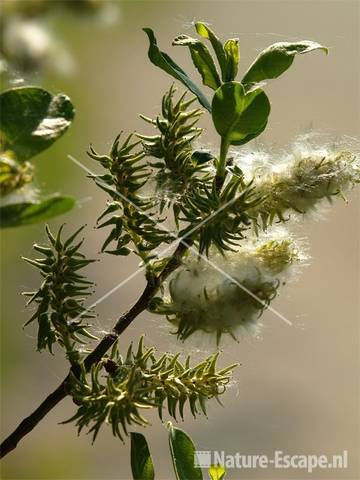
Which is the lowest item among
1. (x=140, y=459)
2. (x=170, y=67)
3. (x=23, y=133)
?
(x=140, y=459)

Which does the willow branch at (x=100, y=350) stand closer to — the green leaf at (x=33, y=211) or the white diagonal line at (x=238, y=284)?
the white diagonal line at (x=238, y=284)

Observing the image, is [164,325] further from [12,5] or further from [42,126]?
[12,5]

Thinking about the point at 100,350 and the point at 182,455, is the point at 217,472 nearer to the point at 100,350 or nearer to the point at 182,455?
the point at 182,455

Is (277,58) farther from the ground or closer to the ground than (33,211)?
farther from the ground

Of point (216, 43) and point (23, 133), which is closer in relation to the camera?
point (23, 133)

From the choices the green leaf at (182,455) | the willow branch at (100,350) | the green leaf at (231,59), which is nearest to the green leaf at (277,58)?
the green leaf at (231,59)

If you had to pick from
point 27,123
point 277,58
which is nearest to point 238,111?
point 277,58
